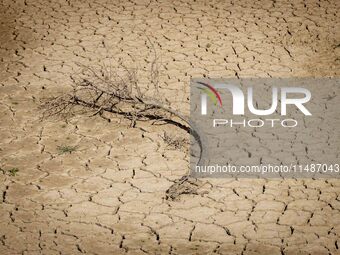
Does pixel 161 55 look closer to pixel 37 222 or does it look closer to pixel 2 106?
pixel 2 106

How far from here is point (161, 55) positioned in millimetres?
6492

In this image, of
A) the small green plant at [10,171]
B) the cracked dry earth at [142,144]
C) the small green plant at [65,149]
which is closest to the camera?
the cracked dry earth at [142,144]

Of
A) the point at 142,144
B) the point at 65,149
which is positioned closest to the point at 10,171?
the point at 65,149

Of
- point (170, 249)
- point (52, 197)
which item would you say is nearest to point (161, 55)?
point (52, 197)

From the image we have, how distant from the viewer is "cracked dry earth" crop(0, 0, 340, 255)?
3830mm

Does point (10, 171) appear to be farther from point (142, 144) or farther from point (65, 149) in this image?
point (142, 144)

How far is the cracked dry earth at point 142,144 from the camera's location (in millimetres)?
3830

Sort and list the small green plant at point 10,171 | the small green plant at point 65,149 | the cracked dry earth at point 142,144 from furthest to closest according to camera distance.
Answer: the small green plant at point 65,149
the small green plant at point 10,171
the cracked dry earth at point 142,144

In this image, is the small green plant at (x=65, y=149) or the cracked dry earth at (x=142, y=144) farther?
the small green plant at (x=65, y=149)

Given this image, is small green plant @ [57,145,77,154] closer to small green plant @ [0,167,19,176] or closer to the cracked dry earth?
the cracked dry earth

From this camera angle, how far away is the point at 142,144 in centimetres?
493

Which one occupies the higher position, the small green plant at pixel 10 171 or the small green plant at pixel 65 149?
the small green plant at pixel 65 149

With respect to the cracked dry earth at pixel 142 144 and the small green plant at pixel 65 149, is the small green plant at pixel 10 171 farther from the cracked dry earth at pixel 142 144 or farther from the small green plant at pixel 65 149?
the small green plant at pixel 65 149

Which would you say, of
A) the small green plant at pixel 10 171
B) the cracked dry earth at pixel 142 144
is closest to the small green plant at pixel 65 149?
the cracked dry earth at pixel 142 144
